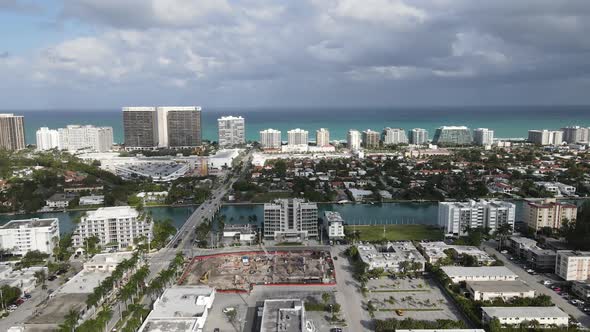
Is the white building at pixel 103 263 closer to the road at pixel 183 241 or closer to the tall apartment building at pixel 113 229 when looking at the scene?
the road at pixel 183 241

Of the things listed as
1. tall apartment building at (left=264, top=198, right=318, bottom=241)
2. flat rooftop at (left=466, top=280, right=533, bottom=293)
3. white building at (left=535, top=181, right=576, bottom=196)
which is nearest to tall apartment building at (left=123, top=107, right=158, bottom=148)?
tall apartment building at (left=264, top=198, right=318, bottom=241)

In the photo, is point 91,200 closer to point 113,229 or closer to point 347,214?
point 113,229

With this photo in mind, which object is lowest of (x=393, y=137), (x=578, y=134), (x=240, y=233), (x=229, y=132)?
(x=240, y=233)

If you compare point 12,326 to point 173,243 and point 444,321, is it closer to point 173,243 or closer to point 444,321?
point 173,243

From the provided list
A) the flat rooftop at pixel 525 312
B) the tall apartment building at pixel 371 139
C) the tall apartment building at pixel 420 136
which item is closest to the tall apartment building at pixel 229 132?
the tall apartment building at pixel 371 139

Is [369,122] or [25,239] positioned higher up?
[369,122]

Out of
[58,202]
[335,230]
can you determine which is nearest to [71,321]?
[335,230]
